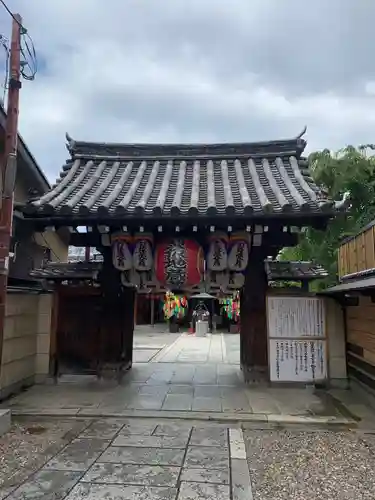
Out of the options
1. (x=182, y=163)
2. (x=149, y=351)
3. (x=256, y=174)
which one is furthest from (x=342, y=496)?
(x=149, y=351)

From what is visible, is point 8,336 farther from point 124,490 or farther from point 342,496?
point 342,496

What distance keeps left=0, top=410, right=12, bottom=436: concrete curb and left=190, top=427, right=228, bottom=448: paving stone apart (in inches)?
110

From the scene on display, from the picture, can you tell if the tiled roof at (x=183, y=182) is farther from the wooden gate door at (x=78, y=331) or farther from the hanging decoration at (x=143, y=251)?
the wooden gate door at (x=78, y=331)

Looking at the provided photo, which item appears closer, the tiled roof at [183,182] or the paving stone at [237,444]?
the paving stone at [237,444]

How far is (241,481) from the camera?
4137 mm

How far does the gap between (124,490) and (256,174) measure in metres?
7.92

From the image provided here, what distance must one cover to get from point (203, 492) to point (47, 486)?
1618mm

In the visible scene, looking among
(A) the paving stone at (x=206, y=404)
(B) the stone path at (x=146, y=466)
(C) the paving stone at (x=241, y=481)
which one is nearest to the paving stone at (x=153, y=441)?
(B) the stone path at (x=146, y=466)

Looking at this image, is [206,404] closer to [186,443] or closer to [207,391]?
[207,391]

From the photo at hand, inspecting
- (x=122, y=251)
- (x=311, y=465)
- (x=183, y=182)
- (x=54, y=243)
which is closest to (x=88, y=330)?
(x=122, y=251)

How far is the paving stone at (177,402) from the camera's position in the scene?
23.5 ft

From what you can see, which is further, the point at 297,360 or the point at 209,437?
the point at 297,360

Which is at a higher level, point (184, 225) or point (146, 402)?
point (184, 225)

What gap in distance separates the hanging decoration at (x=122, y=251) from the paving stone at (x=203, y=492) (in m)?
5.09
